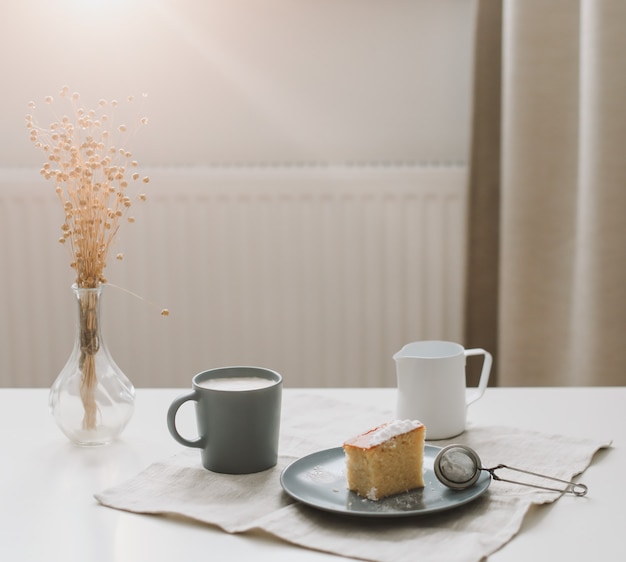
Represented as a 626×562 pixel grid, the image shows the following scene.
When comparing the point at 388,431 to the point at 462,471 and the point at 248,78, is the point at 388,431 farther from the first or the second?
the point at 248,78

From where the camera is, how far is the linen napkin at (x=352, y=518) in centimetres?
65

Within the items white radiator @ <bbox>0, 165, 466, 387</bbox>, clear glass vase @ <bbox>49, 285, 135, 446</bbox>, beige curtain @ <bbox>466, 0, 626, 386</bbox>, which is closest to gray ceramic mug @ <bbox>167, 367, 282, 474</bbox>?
clear glass vase @ <bbox>49, 285, 135, 446</bbox>

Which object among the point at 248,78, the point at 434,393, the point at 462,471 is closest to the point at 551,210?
the point at 248,78

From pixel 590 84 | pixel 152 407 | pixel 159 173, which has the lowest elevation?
pixel 152 407

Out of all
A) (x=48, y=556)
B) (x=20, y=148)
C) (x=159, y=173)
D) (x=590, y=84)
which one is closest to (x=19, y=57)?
(x=20, y=148)

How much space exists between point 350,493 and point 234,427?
0.14 meters

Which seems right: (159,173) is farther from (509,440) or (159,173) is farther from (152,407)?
(509,440)

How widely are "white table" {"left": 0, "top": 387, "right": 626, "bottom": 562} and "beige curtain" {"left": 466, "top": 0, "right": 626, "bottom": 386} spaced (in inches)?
21.5

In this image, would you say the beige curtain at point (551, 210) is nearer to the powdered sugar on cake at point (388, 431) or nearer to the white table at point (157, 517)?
the white table at point (157, 517)

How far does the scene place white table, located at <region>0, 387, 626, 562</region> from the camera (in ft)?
2.15

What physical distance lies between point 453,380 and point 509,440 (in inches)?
3.3

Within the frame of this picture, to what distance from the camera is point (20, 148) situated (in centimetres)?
225

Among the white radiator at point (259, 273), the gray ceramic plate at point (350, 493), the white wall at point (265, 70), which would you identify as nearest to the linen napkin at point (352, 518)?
the gray ceramic plate at point (350, 493)

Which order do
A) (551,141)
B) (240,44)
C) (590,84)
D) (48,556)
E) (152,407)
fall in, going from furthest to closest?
(240,44) < (551,141) < (590,84) < (152,407) < (48,556)
